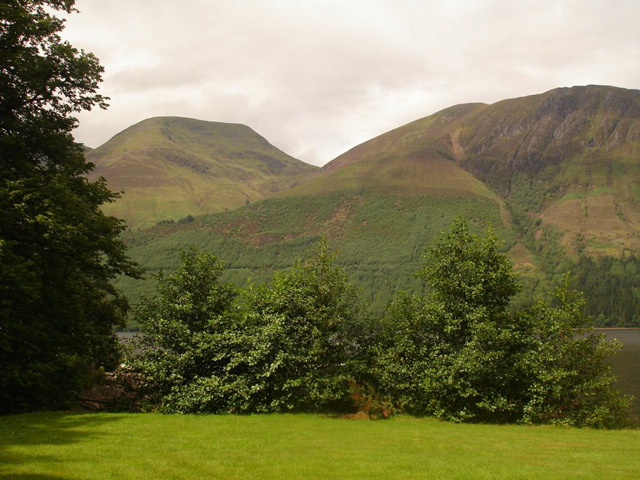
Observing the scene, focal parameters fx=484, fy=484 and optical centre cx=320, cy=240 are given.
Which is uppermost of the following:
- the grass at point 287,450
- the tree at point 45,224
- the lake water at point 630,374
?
the tree at point 45,224

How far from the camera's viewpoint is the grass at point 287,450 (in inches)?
548

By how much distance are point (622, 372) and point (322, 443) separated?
67335 millimetres

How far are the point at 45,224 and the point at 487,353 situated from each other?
23469mm

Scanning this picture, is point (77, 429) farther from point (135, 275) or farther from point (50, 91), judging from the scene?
point (50, 91)

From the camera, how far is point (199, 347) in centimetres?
2828

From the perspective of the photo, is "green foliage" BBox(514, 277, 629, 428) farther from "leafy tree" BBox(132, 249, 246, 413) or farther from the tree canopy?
"leafy tree" BBox(132, 249, 246, 413)

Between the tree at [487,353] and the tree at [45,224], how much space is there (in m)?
17.9

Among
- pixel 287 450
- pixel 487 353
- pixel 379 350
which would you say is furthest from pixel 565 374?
pixel 287 450

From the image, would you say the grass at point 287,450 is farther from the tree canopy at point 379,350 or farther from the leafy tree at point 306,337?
the leafy tree at point 306,337

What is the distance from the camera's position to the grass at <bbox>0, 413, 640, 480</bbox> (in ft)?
45.7


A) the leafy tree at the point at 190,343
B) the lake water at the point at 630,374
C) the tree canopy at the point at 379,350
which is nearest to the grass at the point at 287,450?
the leafy tree at the point at 190,343

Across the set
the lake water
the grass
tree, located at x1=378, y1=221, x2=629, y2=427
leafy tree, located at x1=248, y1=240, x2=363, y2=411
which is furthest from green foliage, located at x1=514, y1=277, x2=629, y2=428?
the lake water

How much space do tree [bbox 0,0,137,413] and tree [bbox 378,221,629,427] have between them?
58.9 feet

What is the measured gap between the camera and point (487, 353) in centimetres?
2684
